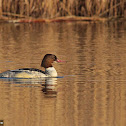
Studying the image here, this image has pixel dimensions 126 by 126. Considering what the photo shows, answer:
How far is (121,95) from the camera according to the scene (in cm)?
1014

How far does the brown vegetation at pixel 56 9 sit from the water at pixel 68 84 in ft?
13.0

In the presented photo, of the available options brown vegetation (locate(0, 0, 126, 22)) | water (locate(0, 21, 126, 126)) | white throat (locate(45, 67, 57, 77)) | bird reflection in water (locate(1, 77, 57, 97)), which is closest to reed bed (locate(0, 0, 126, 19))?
brown vegetation (locate(0, 0, 126, 22))

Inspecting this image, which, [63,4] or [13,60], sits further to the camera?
[63,4]

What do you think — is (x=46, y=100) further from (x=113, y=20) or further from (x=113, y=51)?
(x=113, y=20)

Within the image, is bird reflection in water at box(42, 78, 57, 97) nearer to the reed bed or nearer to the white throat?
the white throat

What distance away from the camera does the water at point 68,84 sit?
27.8 feet

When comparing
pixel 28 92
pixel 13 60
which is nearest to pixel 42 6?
pixel 13 60

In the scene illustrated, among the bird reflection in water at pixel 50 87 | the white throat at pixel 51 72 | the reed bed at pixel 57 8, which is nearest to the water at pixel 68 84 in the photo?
the bird reflection in water at pixel 50 87

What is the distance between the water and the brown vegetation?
3.96 metres

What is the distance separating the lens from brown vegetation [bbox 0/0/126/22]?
87.2 ft

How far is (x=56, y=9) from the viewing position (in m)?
26.7

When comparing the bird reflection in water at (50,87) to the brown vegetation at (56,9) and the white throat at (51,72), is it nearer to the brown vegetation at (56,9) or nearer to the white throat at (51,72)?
the white throat at (51,72)

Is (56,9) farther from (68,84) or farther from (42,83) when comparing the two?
(68,84)

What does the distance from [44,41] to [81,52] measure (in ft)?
12.1
